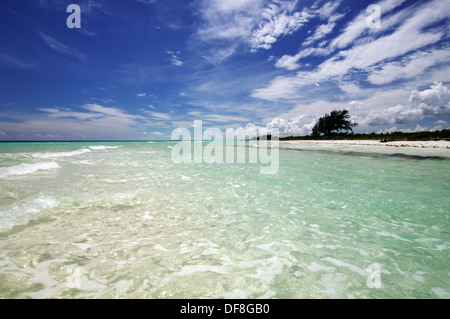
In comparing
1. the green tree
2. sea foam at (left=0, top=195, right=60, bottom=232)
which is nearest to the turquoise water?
sea foam at (left=0, top=195, right=60, bottom=232)

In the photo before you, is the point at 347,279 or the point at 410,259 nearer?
the point at 347,279

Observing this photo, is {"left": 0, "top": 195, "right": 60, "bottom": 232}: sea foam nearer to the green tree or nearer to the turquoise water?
the turquoise water

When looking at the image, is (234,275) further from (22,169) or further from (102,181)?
(22,169)

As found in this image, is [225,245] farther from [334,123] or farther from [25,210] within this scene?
[334,123]

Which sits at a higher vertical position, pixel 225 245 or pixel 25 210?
pixel 25 210

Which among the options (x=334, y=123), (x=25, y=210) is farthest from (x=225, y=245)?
(x=334, y=123)

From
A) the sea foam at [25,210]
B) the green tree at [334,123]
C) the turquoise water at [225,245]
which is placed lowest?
the turquoise water at [225,245]

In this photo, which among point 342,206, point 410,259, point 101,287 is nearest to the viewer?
point 101,287

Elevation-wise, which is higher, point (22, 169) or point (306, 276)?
point (22, 169)

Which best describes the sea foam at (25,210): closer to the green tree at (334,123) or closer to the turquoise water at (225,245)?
the turquoise water at (225,245)

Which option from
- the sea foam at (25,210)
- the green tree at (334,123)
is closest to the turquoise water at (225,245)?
the sea foam at (25,210)

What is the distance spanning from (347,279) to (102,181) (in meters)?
8.91

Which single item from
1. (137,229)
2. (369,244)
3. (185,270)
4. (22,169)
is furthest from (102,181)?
(369,244)
